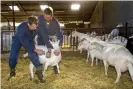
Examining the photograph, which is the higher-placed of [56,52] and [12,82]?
[56,52]

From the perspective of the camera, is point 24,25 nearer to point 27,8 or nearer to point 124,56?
point 124,56

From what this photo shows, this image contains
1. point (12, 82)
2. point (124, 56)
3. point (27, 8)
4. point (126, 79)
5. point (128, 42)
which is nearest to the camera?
point (124, 56)

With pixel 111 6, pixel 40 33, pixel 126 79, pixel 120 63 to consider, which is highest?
pixel 111 6

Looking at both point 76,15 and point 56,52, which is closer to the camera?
point 56,52

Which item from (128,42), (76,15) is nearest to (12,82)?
(128,42)

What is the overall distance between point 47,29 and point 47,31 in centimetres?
5

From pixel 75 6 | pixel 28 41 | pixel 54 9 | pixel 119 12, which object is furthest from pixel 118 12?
pixel 54 9

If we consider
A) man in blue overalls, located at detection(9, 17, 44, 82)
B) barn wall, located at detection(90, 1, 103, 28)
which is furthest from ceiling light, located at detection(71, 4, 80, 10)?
man in blue overalls, located at detection(9, 17, 44, 82)

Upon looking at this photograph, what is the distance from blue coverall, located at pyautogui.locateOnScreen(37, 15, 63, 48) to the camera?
459cm

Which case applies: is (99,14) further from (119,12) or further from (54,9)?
(119,12)

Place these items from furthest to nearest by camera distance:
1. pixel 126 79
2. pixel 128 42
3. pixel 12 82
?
pixel 128 42 < pixel 126 79 < pixel 12 82

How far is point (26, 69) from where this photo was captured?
19.6 ft

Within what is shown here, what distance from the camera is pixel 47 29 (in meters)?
4.93

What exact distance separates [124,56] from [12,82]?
226 cm
